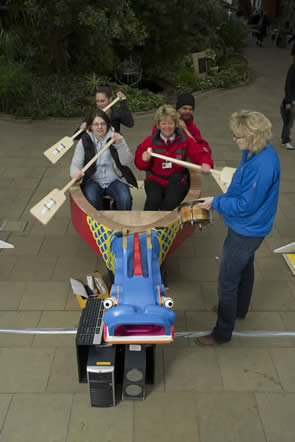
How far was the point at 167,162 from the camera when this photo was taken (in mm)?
3926

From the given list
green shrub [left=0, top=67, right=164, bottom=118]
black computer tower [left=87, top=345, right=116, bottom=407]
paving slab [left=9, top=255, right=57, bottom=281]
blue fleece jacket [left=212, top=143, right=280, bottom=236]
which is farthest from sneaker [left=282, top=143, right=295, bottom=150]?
black computer tower [left=87, top=345, right=116, bottom=407]

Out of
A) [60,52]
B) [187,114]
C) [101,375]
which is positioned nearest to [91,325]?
[101,375]

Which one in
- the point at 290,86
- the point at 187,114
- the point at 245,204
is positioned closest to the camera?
the point at 245,204

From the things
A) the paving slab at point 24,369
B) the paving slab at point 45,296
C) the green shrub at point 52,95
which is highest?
the paving slab at point 24,369

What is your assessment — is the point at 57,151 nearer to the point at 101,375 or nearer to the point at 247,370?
the point at 101,375

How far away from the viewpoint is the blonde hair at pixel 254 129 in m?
2.45

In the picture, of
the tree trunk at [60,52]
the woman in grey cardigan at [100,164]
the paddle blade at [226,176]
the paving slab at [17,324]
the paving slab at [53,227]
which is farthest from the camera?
the tree trunk at [60,52]

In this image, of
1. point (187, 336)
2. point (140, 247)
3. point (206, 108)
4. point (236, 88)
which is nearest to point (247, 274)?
point (187, 336)

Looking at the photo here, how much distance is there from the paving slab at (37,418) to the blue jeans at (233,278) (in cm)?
124

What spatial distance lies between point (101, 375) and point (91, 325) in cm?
34

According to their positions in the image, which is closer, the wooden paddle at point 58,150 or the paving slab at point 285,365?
the paving slab at point 285,365

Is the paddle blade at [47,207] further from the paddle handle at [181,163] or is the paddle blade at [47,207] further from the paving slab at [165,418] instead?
the paving slab at [165,418]

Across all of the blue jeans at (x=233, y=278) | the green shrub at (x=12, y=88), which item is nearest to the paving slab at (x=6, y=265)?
the blue jeans at (x=233, y=278)

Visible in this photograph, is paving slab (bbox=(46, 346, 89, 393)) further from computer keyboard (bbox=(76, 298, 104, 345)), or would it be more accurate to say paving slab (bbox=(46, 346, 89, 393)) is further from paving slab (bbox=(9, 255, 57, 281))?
paving slab (bbox=(9, 255, 57, 281))
